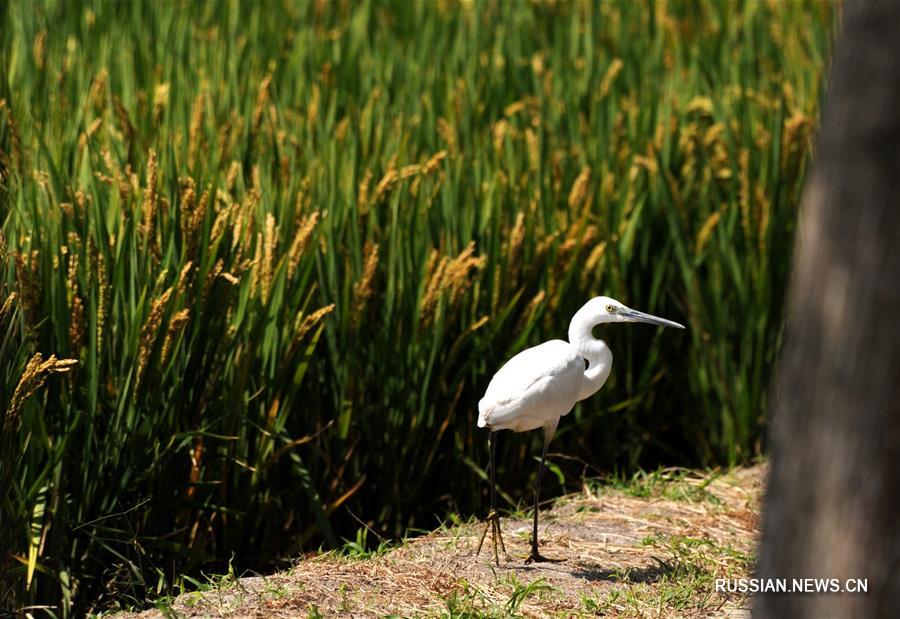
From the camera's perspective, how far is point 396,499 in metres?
3.80

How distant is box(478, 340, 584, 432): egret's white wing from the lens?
3.02 m

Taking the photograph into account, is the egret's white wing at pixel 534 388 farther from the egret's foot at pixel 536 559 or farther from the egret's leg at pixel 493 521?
the egret's foot at pixel 536 559

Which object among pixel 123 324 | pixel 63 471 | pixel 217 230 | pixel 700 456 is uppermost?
pixel 217 230

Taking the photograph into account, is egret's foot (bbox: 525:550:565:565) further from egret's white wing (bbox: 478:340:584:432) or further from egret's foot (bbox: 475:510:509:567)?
egret's white wing (bbox: 478:340:584:432)

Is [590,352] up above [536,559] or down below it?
above

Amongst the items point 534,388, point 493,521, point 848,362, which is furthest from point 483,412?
point 848,362

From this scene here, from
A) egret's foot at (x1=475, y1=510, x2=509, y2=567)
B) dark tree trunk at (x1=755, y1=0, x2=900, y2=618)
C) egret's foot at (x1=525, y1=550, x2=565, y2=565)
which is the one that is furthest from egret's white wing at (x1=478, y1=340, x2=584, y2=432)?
dark tree trunk at (x1=755, y1=0, x2=900, y2=618)

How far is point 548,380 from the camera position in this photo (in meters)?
3.01

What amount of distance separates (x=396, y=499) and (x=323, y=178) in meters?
1.13

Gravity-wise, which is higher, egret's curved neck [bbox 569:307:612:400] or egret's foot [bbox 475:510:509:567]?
egret's curved neck [bbox 569:307:612:400]

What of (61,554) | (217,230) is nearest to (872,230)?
(217,230)

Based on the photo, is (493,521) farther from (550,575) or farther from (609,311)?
(609,311)

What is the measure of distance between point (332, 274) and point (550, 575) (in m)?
1.22

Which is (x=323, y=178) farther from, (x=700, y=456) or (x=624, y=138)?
(x=700, y=456)
